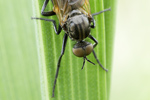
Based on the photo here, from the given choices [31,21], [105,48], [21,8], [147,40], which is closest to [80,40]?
[105,48]

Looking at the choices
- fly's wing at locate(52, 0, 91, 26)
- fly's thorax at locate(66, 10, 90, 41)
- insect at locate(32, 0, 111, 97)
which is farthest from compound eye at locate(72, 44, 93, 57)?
fly's wing at locate(52, 0, 91, 26)

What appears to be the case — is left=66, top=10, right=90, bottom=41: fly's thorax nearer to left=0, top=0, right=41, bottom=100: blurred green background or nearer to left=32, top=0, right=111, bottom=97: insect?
left=32, top=0, right=111, bottom=97: insect

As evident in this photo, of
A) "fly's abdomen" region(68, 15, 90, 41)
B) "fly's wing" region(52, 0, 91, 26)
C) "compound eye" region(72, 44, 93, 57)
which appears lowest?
"compound eye" region(72, 44, 93, 57)

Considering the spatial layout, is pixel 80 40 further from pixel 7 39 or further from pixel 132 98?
pixel 132 98

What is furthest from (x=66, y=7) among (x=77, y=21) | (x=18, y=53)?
(x=18, y=53)

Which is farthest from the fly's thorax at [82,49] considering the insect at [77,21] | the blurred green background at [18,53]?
the blurred green background at [18,53]

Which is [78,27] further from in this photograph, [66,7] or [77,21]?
[66,7]
